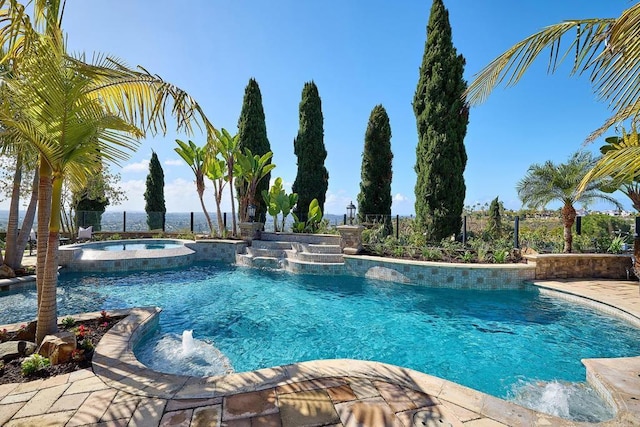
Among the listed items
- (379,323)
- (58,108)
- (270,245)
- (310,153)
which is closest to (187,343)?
(379,323)

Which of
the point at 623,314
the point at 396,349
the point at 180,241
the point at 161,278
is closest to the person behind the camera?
the point at 396,349

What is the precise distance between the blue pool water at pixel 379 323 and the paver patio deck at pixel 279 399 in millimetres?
1090

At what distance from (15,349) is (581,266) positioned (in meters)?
12.4

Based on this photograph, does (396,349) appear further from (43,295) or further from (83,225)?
(83,225)

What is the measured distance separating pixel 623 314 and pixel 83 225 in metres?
22.1

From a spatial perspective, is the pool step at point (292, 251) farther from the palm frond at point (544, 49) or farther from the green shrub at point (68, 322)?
the palm frond at point (544, 49)

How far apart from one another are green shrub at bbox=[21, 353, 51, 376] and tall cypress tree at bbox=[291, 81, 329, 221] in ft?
47.5

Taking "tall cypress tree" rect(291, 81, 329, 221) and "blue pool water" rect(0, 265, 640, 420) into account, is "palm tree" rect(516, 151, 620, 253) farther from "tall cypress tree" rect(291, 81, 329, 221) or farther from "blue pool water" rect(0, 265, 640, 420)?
"tall cypress tree" rect(291, 81, 329, 221)

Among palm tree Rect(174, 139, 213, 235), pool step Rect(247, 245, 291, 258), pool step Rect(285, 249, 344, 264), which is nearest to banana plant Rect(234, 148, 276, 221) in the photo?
palm tree Rect(174, 139, 213, 235)

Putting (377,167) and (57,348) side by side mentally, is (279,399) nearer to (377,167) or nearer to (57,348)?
(57,348)

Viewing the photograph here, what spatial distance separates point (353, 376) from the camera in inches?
125

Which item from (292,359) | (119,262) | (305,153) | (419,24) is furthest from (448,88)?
(119,262)

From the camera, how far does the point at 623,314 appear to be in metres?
5.94

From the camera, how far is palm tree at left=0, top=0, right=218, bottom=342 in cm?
321
